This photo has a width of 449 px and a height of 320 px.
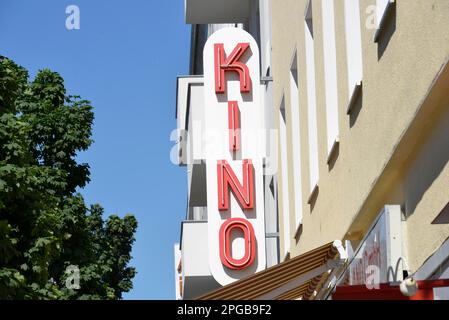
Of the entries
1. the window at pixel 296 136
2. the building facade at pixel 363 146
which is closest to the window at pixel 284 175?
the building facade at pixel 363 146

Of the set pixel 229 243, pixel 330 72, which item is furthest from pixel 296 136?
pixel 330 72

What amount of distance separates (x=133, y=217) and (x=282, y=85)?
39489 millimetres

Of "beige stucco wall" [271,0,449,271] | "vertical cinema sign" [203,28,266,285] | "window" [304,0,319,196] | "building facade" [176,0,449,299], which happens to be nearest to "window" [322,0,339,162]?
"building facade" [176,0,449,299]

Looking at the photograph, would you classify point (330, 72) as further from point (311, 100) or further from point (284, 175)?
point (284, 175)

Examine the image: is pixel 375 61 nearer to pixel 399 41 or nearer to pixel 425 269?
pixel 399 41

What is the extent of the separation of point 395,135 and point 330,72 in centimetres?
380

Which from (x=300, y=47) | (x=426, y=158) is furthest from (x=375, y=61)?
(x=300, y=47)

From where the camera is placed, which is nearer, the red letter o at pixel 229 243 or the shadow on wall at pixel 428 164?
the shadow on wall at pixel 428 164

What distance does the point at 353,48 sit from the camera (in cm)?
985

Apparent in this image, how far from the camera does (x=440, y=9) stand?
20.4 feet

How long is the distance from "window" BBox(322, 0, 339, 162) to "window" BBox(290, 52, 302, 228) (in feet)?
10.6

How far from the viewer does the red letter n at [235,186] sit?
17.0 metres

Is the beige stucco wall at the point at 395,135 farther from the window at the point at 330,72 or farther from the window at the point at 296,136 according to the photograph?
the window at the point at 296,136

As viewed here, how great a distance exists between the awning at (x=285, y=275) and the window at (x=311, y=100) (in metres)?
2.16
